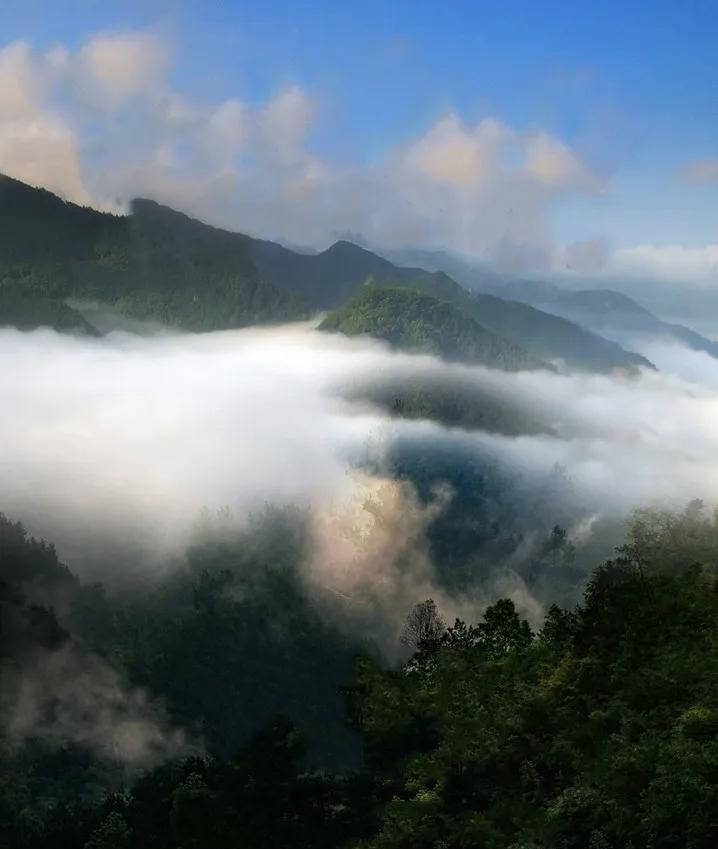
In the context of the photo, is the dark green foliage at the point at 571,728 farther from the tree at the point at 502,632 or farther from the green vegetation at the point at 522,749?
the tree at the point at 502,632

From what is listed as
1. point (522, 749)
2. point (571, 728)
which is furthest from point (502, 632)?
point (571, 728)

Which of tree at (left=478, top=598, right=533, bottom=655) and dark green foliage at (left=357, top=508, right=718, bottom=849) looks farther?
tree at (left=478, top=598, right=533, bottom=655)

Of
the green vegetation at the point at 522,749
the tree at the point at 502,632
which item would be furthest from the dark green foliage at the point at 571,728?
the tree at the point at 502,632

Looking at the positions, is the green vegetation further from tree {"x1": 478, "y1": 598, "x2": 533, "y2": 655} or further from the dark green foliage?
tree {"x1": 478, "y1": 598, "x2": 533, "y2": 655}

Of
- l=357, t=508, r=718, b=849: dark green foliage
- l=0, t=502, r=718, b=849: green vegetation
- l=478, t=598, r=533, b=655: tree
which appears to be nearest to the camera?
l=357, t=508, r=718, b=849: dark green foliage

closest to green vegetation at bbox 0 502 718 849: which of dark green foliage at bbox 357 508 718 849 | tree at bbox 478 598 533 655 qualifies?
dark green foliage at bbox 357 508 718 849

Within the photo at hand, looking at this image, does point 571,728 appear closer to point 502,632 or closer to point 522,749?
point 522,749

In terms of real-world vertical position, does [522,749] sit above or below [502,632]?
below

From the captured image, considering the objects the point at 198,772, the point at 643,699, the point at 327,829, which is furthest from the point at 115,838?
the point at 643,699

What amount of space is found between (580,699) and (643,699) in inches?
395

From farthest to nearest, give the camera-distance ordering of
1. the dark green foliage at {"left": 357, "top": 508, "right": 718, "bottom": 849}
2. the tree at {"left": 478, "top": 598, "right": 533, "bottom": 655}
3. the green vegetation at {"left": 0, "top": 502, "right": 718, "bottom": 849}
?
the tree at {"left": 478, "top": 598, "right": 533, "bottom": 655} → the green vegetation at {"left": 0, "top": 502, "right": 718, "bottom": 849} → the dark green foliage at {"left": 357, "top": 508, "right": 718, "bottom": 849}

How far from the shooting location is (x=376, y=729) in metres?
95.5

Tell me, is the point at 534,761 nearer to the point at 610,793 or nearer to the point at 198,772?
the point at 610,793

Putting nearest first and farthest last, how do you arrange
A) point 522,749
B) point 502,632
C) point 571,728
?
point 571,728 < point 522,749 < point 502,632
